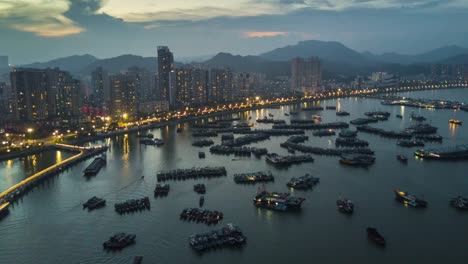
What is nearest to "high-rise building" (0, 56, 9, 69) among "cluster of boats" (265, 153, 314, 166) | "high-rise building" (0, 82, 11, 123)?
"high-rise building" (0, 82, 11, 123)

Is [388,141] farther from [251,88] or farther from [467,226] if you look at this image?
[251,88]

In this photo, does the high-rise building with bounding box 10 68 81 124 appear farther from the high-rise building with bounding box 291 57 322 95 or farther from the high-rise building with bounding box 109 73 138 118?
the high-rise building with bounding box 291 57 322 95

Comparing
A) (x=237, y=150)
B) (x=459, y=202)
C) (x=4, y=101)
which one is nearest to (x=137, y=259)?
(x=459, y=202)

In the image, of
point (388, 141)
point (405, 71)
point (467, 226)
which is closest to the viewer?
point (467, 226)

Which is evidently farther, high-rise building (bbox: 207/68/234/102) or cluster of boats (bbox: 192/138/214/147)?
high-rise building (bbox: 207/68/234/102)

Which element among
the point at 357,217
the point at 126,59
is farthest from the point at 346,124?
the point at 126,59

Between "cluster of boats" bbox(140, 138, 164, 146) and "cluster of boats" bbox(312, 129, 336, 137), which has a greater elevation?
"cluster of boats" bbox(312, 129, 336, 137)

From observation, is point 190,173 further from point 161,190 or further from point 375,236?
point 375,236
